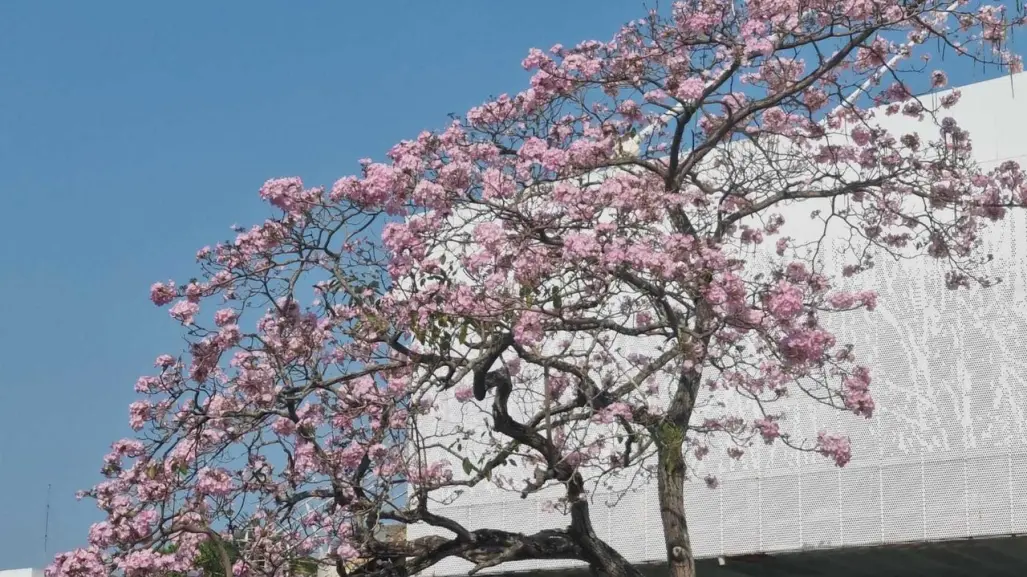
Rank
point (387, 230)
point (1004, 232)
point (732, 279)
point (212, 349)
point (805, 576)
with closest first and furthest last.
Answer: point (732, 279) < point (387, 230) < point (212, 349) < point (1004, 232) < point (805, 576)

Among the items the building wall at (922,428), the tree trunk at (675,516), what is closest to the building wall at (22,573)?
the building wall at (922,428)

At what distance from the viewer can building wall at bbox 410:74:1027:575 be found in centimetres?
1124

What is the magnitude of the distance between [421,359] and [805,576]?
6410mm

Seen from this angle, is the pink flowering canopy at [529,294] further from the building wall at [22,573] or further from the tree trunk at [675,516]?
the building wall at [22,573]

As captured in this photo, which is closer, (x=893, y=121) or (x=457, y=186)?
(x=457, y=186)

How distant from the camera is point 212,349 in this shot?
26.1 ft

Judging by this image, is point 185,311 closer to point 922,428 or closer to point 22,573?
point 922,428

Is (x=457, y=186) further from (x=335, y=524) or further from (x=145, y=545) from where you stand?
(x=145, y=545)

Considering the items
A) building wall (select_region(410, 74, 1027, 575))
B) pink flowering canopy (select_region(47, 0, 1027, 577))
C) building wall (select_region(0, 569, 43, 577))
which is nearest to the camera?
pink flowering canopy (select_region(47, 0, 1027, 577))

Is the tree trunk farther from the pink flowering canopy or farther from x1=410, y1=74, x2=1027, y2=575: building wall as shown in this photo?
x1=410, y1=74, x2=1027, y2=575: building wall

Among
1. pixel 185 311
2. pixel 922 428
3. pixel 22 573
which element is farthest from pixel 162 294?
pixel 22 573

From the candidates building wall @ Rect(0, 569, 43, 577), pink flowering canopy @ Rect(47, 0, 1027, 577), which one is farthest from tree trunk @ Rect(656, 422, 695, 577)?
building wall @ Rect(0, 569, 43, 577)

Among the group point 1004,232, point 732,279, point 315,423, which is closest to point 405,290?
point 315,423

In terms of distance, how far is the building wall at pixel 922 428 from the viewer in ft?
36.9
